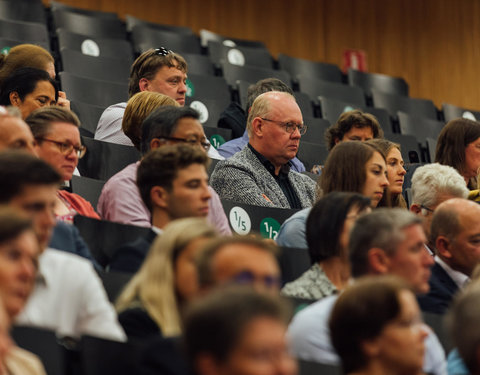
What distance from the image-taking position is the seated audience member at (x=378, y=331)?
5.11 ft

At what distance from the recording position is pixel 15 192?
1677mm

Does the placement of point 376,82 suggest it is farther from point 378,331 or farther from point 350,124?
point 378,331

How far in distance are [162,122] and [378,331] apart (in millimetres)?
1112

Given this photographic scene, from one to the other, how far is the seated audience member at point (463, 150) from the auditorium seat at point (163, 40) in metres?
1.66

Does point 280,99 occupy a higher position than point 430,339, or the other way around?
point 280,99

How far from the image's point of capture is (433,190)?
2.90m

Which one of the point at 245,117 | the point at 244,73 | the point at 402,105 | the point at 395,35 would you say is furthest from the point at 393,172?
the point at 395,35

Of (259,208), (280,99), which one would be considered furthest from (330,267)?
(280,99)

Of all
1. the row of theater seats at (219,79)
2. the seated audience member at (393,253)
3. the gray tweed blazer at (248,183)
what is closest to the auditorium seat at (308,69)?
the row of theater seats at (219,79)

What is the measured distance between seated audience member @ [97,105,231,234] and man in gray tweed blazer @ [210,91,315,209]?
35 centimetres

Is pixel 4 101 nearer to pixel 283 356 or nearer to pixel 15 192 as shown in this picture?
pixel 15 192

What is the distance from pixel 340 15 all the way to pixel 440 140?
3.32 metres

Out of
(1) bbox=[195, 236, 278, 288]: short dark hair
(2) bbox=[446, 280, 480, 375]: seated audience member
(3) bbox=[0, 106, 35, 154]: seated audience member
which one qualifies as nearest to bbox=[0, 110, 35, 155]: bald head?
(3) bbox=[0, 106, 35, 154]: seated audience member

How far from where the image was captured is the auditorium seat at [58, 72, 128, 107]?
363 centimetres
